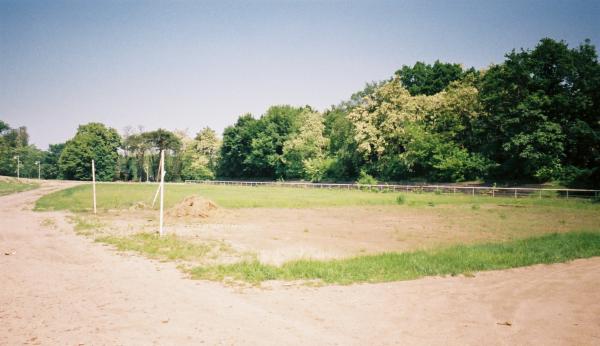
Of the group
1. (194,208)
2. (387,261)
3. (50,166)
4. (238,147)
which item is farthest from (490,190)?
(50,166)

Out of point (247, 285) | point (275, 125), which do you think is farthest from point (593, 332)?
point (275, 125)

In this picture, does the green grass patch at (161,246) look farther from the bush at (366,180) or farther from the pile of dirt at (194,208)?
the bush at (366,180)

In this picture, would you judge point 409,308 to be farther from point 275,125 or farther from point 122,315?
point 275,125

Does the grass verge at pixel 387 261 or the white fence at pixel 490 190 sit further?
the white fence at pixel 490 190

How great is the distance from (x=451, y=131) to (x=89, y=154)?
9924cm

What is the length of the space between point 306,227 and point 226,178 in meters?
85.3

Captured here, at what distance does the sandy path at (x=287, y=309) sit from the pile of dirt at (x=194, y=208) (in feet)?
43.9

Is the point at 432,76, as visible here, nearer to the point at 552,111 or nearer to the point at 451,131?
the point at 451,131

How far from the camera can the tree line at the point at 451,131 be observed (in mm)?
Answer: 41094

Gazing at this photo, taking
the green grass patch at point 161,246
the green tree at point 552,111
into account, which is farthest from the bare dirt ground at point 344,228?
the green tree at point 552,111

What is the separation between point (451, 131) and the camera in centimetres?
5472

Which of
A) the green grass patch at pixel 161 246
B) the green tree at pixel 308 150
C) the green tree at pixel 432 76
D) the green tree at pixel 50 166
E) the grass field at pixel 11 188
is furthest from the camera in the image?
the green tree at pixel 50 166

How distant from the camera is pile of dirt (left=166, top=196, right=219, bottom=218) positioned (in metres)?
24.2

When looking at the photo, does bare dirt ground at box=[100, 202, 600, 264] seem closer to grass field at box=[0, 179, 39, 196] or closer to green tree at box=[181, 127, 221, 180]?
grass field at box=[0, 179, 39, 196]
